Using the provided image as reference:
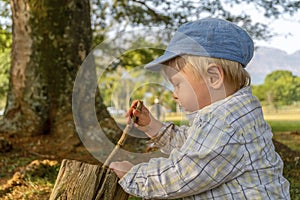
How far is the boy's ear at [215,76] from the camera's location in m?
1.96

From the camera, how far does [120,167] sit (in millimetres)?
2010

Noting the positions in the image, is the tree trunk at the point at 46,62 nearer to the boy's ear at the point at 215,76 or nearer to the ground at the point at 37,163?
the ground at the point at 37,163

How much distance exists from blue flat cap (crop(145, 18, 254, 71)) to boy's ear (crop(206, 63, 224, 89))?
0.15ft

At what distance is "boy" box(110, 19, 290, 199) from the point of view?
183cm

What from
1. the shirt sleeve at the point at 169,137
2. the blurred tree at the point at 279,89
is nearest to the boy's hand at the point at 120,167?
the shirt sleeve at the point at 169,137

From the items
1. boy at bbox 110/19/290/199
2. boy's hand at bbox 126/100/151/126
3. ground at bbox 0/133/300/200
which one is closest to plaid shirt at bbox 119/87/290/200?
boy at bbox 110/19/290/199

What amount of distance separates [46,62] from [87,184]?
5.10 m

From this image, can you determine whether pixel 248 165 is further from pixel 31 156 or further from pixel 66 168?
pixel 31 156

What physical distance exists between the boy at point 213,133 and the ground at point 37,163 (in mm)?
2632

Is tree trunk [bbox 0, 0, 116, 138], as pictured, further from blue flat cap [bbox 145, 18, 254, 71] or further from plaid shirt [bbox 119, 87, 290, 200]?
plaid shirt [bbox 119, 87, 290, 200]

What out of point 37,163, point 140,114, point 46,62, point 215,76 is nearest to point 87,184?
point 140,114

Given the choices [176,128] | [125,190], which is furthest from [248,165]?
[176,128]

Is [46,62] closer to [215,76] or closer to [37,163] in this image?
[37,163]

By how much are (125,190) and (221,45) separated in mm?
726
